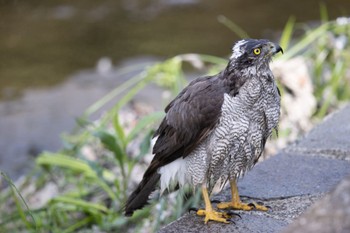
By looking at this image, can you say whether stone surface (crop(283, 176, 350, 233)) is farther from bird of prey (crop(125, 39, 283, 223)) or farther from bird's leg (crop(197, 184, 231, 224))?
bird's leg (crop(197, 184, 231, 224))

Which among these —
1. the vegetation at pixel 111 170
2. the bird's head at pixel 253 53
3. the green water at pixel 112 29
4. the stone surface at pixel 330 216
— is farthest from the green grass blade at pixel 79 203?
the green water at pixel 112 29

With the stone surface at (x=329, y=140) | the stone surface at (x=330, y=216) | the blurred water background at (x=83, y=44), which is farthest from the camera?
the blurred water background at (x=83, y=44)

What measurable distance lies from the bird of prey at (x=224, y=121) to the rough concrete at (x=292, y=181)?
0.08 m

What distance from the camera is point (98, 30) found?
9109mm

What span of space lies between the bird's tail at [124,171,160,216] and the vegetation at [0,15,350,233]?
A: 42cm

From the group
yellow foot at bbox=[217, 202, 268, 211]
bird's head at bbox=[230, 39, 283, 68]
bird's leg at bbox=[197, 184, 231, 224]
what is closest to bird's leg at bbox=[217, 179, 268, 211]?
yellow foot at bbox=[217, 202, 268, 211]

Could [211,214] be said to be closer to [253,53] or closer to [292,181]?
[292,181]

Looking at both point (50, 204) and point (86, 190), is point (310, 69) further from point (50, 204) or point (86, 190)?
point (50, 204)

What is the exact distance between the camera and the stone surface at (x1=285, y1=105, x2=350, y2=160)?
3.76 m

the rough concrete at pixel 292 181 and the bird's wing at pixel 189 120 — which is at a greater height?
the bird's wing at pixel 189 120

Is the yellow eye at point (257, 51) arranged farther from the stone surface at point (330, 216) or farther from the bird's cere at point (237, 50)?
the stone surface at point (330, 216)

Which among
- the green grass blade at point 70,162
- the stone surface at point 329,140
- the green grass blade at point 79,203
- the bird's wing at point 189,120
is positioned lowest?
the green grass blade at point 79,203

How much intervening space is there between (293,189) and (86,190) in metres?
1.73

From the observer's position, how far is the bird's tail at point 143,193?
3.30 metres
